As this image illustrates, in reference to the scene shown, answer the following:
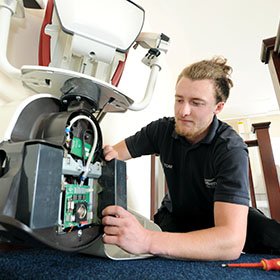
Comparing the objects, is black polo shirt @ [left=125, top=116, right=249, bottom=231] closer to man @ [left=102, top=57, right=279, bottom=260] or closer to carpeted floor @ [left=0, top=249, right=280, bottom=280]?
man @ [left=102, top=57, right=279, bottom=260]

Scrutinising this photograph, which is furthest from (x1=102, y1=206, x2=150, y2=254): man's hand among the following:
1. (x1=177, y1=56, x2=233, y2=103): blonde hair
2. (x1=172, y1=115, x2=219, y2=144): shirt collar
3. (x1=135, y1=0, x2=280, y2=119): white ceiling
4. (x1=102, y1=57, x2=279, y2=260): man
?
(x1=135, y1=0, x2=280, y2=119): white ceiling

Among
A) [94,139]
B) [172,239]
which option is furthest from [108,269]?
[94,139]

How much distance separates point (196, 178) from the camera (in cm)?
80

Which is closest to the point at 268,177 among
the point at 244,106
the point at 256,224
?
the point at 256,224

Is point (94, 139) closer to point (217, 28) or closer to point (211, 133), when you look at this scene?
point (211, 133)

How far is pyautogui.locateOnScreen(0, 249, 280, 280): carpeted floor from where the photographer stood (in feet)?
1.30

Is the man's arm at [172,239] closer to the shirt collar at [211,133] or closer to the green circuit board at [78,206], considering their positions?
the green circuit board at [78,206]

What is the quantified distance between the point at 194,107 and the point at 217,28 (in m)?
1.41

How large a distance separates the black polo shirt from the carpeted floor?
19 centimetres

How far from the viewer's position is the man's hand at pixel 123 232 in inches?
18.1

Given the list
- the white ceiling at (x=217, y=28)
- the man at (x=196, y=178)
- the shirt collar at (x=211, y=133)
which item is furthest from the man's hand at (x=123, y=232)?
the white ceiling at (x=217, y=28)

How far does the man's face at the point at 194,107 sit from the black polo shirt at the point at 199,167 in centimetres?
4

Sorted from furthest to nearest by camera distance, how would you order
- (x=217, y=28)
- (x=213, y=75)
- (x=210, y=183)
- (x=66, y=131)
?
(x=217, y=28)
(x=213, y=75)
(x=210, y=183)
(x=66, y=131)

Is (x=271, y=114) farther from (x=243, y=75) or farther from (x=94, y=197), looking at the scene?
(x=94, y=197)
